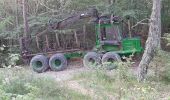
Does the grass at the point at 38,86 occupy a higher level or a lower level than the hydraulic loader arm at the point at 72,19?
lower

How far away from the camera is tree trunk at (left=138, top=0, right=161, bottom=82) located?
11.2 m

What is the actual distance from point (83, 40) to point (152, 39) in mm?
6079

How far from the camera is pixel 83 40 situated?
17094 millimetres

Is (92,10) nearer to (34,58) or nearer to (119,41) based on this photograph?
(119,41)

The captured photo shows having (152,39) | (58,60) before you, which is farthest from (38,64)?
(152,39)

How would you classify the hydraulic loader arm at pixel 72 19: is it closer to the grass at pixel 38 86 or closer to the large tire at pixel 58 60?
the large tire at pixel 58 60

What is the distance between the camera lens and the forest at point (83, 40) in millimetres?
11680

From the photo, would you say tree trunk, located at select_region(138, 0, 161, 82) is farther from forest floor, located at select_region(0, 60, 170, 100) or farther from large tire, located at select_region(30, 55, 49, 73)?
large tire, located at select_region(30, 55, 49, 73)

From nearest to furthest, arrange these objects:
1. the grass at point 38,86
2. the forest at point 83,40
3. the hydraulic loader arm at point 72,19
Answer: the grass at point 38,86 → the forest at point 83,40 → the hydraulic loader arm at point 72,19

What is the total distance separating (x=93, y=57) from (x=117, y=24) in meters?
1.67

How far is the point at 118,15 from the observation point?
621 inches

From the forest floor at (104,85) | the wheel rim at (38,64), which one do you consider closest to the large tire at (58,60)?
the wheel rim at (38,64)

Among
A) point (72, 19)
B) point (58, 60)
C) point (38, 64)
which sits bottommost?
point (38, 64)

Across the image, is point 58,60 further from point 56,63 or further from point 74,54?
point 74,54
